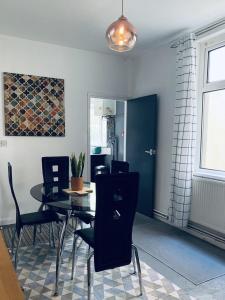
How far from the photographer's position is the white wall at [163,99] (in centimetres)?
351

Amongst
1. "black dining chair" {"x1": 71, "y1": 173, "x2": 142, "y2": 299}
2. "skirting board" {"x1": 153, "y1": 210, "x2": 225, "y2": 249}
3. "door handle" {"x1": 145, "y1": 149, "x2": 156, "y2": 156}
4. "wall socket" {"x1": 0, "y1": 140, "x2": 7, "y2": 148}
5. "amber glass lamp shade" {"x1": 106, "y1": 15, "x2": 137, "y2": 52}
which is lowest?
"skirting board" {"x1": 153, "y1": 210, "x2": 225, "y2": 249}

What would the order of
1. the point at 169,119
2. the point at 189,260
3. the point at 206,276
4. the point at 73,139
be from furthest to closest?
the point at 73,139 → the point at 169,119 → the point at 189,260 → the point at 206,276

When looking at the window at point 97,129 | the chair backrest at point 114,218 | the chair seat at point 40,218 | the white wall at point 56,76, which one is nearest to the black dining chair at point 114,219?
the chair backrest at point 114,218

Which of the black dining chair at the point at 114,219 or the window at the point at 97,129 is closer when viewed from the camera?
the black dining chair at the point at 114,219

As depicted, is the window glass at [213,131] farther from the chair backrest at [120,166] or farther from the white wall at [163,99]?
the chair backrest at [120,166]

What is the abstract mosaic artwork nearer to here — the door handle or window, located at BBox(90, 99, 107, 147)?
the door handle

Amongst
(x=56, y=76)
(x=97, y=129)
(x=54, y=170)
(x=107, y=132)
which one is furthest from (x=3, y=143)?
(x=97, y=129)

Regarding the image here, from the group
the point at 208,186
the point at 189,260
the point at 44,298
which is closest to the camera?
the point at 44,298

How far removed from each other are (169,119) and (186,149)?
63cm

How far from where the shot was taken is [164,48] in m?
3.61

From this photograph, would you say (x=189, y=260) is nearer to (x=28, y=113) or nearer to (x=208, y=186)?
(x=208, y=186)

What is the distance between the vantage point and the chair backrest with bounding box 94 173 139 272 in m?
1.62

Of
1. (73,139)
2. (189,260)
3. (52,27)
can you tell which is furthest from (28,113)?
(189,260)

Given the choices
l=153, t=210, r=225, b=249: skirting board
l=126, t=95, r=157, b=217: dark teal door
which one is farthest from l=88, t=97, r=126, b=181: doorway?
l=153, t=210, r=225, b=249: skirting board
